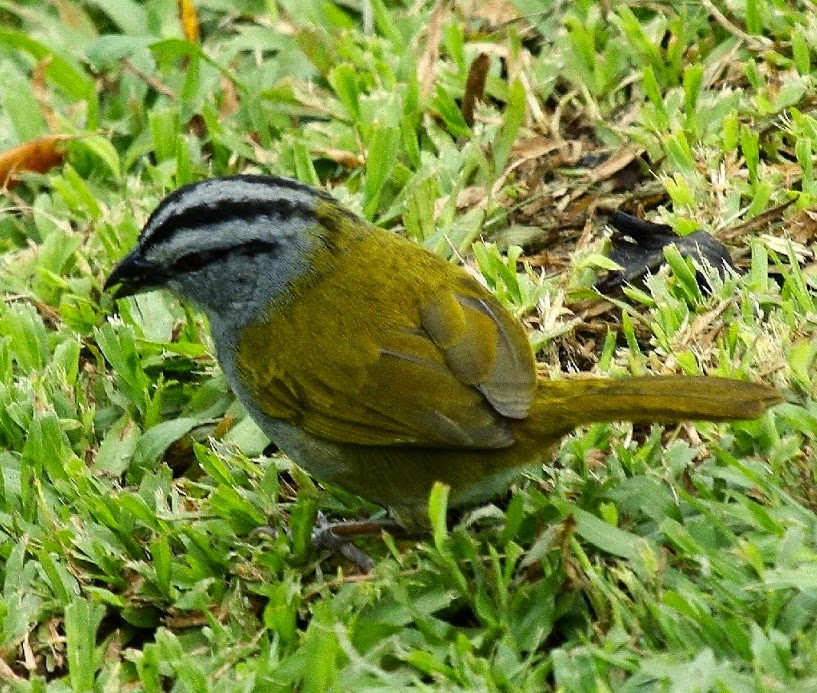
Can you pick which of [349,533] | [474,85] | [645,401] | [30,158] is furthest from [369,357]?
[30,158]

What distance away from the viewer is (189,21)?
24.7 ft

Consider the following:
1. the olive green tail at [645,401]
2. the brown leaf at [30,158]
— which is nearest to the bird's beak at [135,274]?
the olive green tail at [645,401]

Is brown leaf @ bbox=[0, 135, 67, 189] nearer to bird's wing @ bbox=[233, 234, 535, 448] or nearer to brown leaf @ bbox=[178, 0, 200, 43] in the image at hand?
brown leaf @ bbox=[178, 0, 200, 43]

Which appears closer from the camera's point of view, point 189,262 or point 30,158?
point 189,262

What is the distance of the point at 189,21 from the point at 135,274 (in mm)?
2941

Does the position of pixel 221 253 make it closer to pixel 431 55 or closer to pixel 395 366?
pixel 395 366

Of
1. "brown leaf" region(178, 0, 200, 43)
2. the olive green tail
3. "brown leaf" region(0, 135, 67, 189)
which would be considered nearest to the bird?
the olive green tail

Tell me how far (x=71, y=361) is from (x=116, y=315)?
0.40 metres

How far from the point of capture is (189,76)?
7102 mm

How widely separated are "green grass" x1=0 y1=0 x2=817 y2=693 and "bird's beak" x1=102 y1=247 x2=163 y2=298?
58 cm

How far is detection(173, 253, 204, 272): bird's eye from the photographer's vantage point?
4.98 metres

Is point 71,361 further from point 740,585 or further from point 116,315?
point 740,585

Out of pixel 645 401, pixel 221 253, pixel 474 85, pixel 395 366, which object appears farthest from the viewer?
pixel 474 85

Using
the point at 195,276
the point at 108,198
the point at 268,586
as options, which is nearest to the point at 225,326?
the point at 195,276
